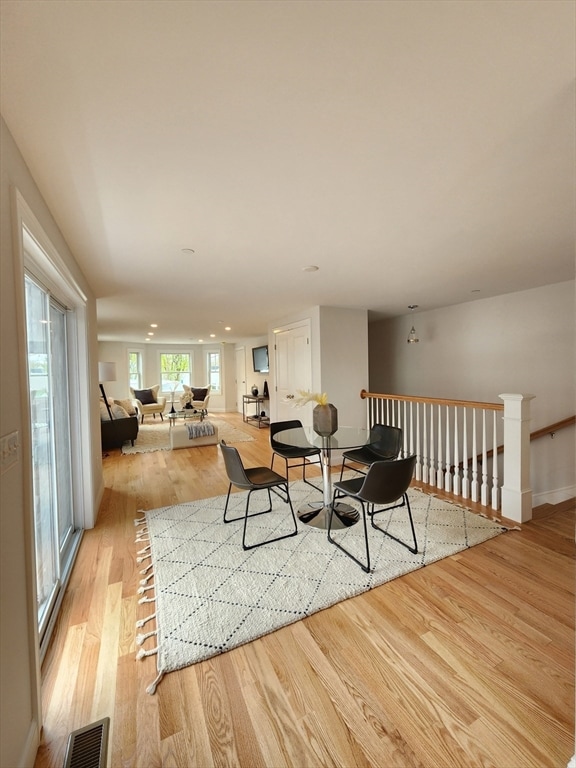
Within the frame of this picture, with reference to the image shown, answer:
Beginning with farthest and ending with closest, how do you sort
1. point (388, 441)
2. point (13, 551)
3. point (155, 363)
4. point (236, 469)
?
point (155, 363)
point (388, 441)
point (236, 469)
point (13, 551)

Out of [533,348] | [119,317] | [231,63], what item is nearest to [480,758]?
[231,63]

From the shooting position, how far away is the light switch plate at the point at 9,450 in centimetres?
100

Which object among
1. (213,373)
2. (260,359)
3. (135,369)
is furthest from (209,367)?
(260,359)

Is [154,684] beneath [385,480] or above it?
beneath

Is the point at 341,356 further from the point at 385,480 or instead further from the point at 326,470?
the point at 385,480

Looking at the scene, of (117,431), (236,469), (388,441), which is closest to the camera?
(236,469)

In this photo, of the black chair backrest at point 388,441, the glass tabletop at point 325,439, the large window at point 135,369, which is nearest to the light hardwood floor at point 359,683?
the glass tabletop at point 325,439

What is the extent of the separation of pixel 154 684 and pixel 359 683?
0.88 metres

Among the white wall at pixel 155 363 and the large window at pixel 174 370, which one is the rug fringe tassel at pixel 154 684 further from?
the large window at pixel 174 370

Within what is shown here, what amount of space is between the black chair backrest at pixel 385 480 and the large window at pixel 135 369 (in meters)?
9.08

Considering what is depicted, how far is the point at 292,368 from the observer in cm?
532

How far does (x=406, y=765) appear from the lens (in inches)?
42.4

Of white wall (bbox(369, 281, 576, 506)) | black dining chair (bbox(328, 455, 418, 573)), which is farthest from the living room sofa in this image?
white wall (bbox(369, 281, 576, 506))

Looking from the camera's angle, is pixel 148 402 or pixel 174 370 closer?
pixel 148 402
